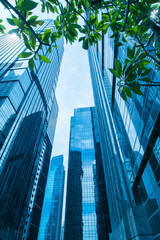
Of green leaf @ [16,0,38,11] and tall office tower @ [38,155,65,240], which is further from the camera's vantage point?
tall office tower @ [38,155,65,240]

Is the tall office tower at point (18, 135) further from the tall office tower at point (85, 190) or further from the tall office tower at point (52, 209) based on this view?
the tall office tower at point (52, 209)

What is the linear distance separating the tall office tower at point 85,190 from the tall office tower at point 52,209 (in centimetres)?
4848

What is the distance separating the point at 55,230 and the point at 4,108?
111380 mm

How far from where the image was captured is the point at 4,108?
4591cm

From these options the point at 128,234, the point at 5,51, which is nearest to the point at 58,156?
the point at 5,51

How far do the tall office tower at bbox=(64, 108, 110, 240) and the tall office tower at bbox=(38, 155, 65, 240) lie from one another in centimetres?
4848

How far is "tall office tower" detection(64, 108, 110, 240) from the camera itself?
2520 inches

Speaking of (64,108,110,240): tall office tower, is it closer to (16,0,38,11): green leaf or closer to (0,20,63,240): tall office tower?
(0,20,63,240): tall office tower

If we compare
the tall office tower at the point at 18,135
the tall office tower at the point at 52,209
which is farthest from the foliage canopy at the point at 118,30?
the tall office tower at the point at 52,209

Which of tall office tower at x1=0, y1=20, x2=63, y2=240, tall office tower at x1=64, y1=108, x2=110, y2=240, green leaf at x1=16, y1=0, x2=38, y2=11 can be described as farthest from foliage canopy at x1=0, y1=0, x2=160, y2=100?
tall office tower at x1=64, y1=108, x2=110, y2=240

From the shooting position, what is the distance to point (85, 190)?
74.8 meters

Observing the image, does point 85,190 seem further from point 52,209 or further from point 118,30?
point 118,30

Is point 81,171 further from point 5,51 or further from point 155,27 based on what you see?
point 155,27

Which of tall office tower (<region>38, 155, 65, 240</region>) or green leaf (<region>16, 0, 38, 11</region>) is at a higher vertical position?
tall office tower (<region>38, 155, 65, 240</region>)
